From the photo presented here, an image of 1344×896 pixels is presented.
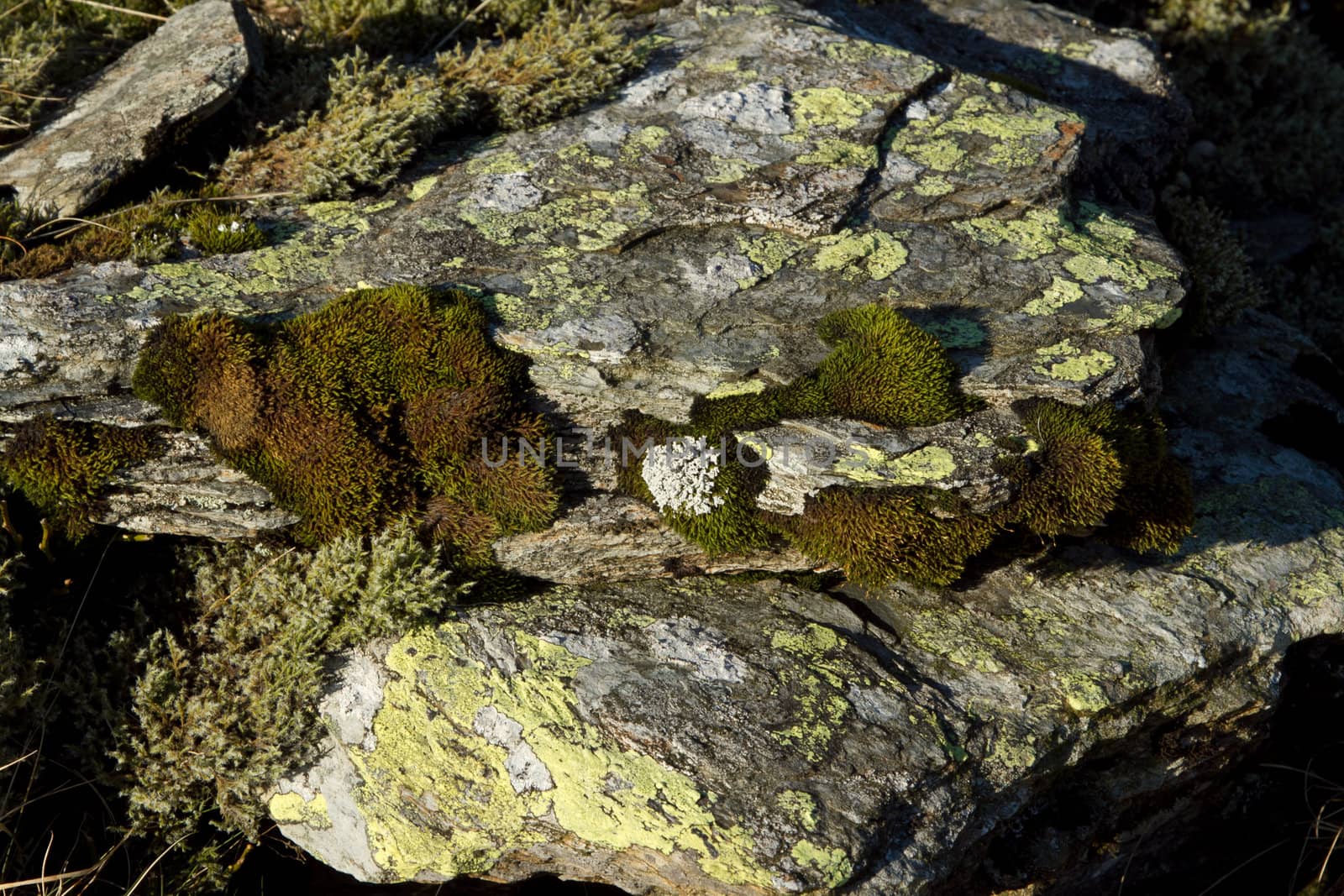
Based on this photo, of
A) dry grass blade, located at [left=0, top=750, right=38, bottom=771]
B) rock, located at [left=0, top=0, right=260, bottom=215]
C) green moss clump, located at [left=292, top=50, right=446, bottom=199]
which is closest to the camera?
dry grass blade, located at [left=0, top=750, right=38, bottom=771]

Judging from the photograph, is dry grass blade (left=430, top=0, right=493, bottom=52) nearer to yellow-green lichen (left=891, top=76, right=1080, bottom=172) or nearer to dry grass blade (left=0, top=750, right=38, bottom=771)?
yellow-green lichen (left=891, top=76, right=1080, bottom=172)

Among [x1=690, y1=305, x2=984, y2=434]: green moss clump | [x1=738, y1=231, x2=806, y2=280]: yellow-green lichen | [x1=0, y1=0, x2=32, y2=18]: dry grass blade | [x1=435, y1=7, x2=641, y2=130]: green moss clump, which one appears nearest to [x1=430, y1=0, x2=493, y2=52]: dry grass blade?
[x1=435, y1=7, x2=641, y2=130]: green moss clump

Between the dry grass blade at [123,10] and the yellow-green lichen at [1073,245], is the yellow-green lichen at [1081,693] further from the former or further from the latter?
the dry grass blade at [123,10]

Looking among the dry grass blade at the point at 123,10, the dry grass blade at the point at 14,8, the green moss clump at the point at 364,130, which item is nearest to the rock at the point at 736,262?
the green moss clump at the point at 364,130

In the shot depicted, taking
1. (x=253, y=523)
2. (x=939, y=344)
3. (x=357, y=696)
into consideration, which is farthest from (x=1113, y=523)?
(x=253, y=523)

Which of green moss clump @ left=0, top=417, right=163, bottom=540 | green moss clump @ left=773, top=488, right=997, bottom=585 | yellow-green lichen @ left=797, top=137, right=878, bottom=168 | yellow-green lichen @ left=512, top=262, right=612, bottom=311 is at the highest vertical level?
yellow-green lichen @ left=797, top=137, right=878, bottom=168

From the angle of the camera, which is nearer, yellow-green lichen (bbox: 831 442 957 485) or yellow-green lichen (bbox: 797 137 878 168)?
yellow-green lichen (bbox: 831 442 957 485)

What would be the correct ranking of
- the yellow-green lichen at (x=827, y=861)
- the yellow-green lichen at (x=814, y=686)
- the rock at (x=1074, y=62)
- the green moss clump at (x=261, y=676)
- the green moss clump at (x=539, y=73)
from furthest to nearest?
the rock at (x=1074, y=62) → the green moss clump at (x=539, y=73) → the green moss clump at (x=261, y=676) → the yellow-green lichen at (x=814, y=686) → the yellow-green lichen at (x=827, y=861)
